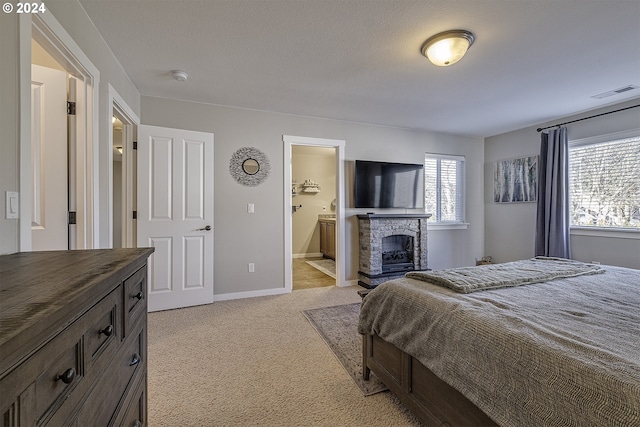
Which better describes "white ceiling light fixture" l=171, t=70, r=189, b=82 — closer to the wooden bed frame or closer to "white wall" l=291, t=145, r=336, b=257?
the wooden bed frame

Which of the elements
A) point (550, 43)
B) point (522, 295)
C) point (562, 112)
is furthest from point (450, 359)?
point (562, 112)

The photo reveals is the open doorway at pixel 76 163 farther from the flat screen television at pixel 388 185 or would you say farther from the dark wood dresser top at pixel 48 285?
the flat screen television at pixel 388 185

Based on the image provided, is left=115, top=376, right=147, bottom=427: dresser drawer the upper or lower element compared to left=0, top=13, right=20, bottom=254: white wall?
lower

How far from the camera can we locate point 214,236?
3.40 metres

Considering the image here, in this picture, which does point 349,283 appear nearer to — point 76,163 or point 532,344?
point 532,344

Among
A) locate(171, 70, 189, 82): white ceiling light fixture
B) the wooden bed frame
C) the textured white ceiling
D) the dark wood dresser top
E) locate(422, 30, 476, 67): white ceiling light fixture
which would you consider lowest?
the wooden bed frame

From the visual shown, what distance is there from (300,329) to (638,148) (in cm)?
429


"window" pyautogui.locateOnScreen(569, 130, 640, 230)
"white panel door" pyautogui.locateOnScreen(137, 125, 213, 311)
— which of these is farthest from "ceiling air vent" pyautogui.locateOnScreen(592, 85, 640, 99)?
"white panel door" pyautogui.locateOnScreen(137, 125, 213, 311)

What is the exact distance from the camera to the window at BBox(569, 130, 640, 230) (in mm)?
3199

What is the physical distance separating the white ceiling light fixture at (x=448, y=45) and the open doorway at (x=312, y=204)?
433 cm

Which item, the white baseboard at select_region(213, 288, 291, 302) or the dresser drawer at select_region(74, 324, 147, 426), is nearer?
the dresser drawer at select_region(74, 324, 147, 426)

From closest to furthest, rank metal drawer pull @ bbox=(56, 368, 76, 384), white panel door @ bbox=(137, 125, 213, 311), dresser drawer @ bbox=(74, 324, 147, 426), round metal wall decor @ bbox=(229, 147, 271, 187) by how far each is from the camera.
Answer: metal drawer pull @ bbox=(56, 368, 76, 384), dresser drawer @ bbox=(74, 324, 147, 426), white panel door @ bbox=(137, 125, 213, 311), round metal wall decor @ bbox=(229, 147, 271, 187)

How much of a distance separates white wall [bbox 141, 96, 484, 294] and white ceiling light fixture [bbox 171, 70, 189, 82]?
62cm

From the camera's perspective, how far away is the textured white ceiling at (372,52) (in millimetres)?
1795
